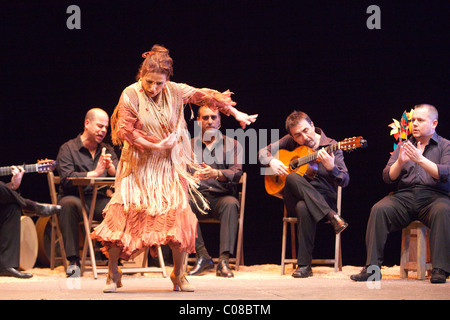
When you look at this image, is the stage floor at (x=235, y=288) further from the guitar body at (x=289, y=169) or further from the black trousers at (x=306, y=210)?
the guitar body at (x=289, y=169)

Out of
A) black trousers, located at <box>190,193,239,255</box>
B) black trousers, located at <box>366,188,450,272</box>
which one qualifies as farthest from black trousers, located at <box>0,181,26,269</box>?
black trousers, located at <box>366,188,450,272</box>

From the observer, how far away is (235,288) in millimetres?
3803

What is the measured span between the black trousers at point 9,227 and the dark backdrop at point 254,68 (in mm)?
1300

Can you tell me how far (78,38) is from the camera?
6051mm

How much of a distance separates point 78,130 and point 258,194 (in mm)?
1885

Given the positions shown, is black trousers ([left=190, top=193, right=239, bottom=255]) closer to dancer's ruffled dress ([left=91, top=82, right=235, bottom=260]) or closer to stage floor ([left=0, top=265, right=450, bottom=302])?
stage floor ([left=0, top=265, right=450, bottom=302])

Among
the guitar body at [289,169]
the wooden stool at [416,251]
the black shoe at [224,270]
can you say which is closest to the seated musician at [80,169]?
the black shoe at [224,270]

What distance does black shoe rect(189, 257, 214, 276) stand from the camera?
16.8 ft

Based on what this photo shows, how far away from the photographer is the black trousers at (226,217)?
5.13m

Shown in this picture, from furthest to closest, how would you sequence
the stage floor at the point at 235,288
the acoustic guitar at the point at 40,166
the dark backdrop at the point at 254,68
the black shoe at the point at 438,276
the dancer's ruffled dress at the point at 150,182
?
the dark backdrop at the point at 254,68 < the acoustic guitar at the point at 40,166 < the black shoe at the point at 438,276 < the dancer's ruffled dress at the point at 150,182 < the stage floor at the point at 235,288

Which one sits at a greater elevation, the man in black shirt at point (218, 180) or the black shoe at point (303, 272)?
the man in black shirt at point (218, 180)

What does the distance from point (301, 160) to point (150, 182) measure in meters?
1.90

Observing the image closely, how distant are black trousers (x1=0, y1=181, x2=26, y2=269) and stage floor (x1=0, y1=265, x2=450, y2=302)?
202 mm
